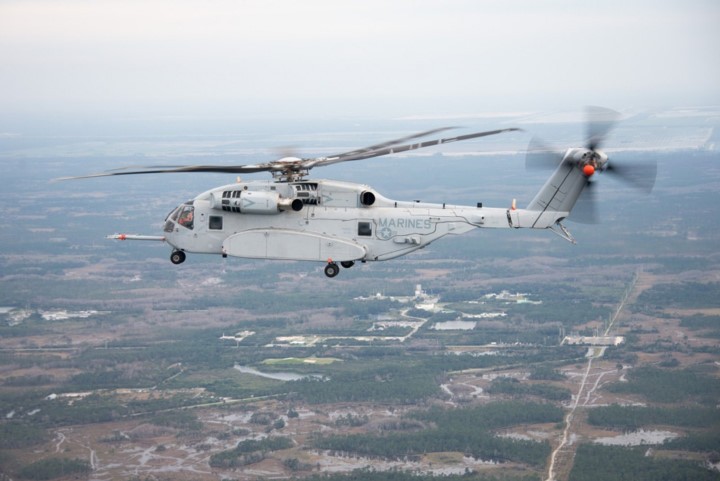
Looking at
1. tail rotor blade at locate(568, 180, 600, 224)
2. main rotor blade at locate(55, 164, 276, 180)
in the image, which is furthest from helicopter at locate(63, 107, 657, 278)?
main rotor blade at locate(55, 164, 276, 180)

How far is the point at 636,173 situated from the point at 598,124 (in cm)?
217

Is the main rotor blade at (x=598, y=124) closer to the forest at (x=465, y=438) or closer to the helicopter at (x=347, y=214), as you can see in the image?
the helicopter at (x=347, y=214)

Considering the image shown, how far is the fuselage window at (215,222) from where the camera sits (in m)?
39.4

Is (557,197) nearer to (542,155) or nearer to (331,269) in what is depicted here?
(542,155)

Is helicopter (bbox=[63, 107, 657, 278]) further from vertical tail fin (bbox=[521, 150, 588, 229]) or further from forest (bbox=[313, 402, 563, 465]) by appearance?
forest (bbox=[313, 402, 563, 465])

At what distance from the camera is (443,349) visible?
384 feet

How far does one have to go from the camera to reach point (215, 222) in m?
39.5

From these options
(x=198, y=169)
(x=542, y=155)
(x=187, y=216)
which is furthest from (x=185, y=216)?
(x=542, y=155)

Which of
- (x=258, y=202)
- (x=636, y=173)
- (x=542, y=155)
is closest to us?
(x=636, y=173)

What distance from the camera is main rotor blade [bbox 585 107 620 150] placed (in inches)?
1511

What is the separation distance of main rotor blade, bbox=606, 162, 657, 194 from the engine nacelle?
932 cm

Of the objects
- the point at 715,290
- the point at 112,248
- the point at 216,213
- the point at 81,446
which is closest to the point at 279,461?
the point at 81,446

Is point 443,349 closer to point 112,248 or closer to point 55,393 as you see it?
point 55,393

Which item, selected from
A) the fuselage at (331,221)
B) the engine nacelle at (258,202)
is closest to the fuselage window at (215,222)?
the fuselage at (331,221)
